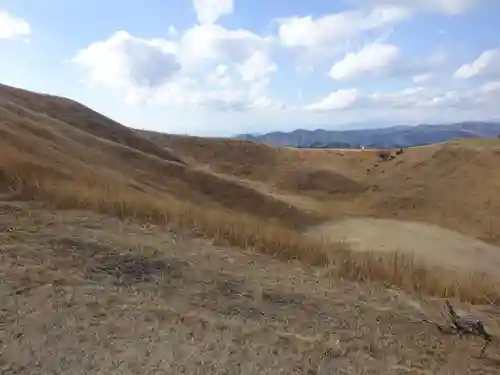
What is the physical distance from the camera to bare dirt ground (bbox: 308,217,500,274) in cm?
2081

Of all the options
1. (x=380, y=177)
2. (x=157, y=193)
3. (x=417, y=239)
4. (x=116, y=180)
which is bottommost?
(x=417, y=239)

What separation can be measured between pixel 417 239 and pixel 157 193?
1308 cm

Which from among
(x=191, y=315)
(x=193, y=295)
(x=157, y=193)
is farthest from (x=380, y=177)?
(x=191, y=315)

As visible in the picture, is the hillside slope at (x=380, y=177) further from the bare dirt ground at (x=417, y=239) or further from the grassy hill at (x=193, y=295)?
the grassy hill at (x=193, y=295)

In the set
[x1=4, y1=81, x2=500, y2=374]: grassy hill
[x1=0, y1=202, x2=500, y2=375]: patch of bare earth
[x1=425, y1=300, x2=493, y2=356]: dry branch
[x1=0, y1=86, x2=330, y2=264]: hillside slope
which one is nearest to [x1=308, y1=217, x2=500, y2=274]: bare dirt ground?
[x1=0, y1=86, x2=330, y2=264]: hillside slope

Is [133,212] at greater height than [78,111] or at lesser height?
lesser

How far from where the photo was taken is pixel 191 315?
5.26 metres

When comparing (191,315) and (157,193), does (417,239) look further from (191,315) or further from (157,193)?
(191,315)

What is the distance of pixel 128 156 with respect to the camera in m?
23.5

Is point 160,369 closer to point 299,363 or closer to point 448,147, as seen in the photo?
point 299,363

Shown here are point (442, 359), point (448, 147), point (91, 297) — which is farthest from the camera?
point (448, 147)

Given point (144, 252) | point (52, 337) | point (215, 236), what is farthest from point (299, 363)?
point (215, 236)

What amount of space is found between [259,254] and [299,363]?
3368 mm

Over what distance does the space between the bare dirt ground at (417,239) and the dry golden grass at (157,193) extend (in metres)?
2.18
